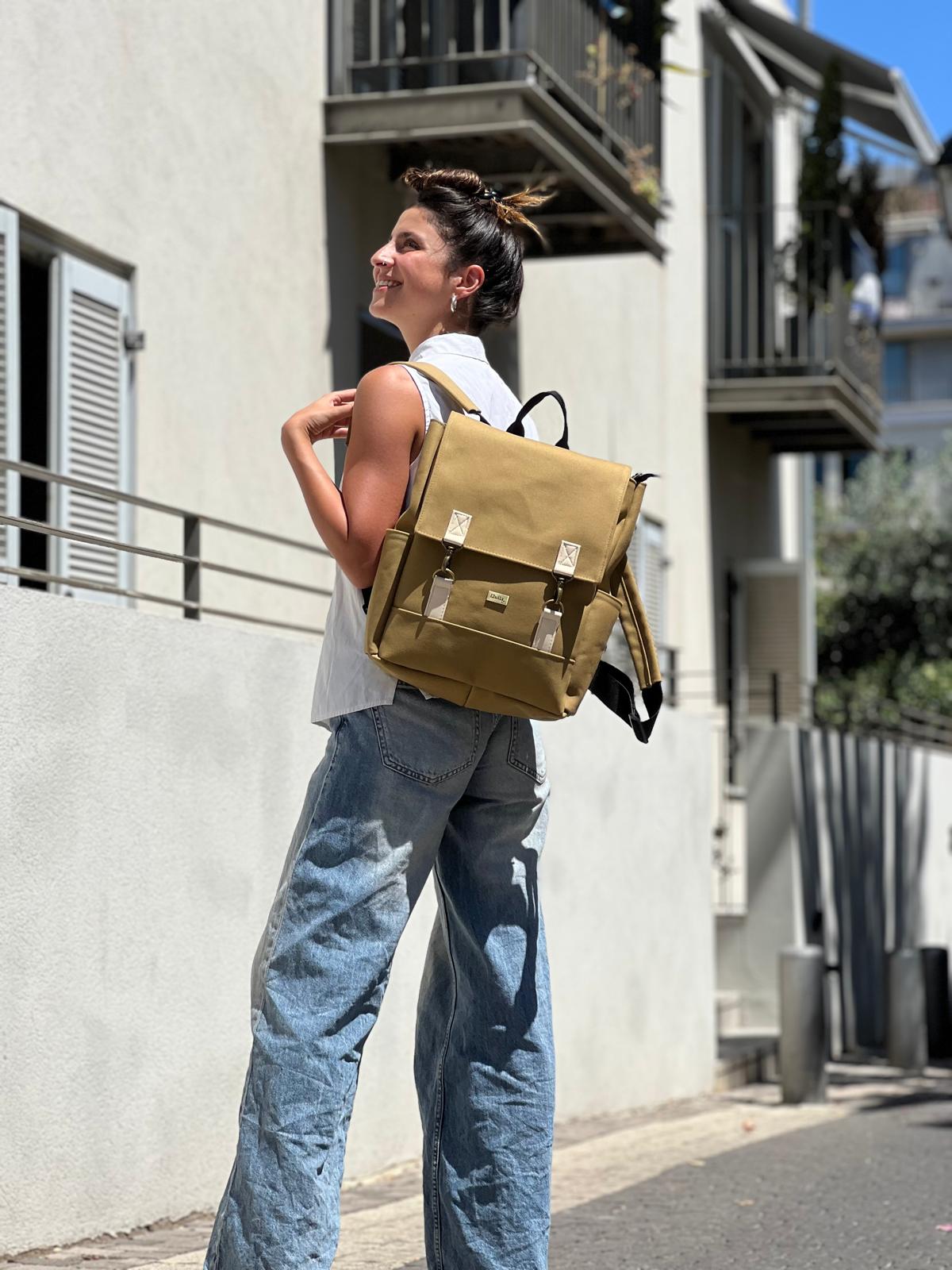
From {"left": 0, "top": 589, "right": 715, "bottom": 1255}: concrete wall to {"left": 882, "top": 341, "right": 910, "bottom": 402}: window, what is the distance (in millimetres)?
45352

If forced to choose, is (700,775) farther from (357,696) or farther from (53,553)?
(357,696)

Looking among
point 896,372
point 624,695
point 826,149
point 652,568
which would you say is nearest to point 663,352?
point 652,568

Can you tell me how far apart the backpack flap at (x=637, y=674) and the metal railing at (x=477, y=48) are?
6.53 m

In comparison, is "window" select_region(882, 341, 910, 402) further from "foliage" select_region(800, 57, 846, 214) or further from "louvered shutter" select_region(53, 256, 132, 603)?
"louvered shutter" select_region(53, 256, 132, 603)

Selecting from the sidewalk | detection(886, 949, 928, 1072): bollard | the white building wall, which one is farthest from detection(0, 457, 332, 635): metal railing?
detection(886, 949, 928, 1072): bollard

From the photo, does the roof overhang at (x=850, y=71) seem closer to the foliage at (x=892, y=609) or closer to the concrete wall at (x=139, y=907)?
the concrete wall at (x=139, y=907)

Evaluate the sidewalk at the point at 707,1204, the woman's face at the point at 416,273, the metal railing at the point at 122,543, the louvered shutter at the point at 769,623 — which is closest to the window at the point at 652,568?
the louvered shutter at the point at 769,623

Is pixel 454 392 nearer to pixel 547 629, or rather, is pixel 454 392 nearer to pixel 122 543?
pixel 547 629

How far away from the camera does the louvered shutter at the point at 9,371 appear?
664cm

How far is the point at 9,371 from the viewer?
667 centimetres

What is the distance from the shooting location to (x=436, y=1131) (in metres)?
3.32

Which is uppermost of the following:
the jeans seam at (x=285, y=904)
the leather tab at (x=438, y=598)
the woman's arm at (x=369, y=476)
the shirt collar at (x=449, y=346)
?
the shirt collar at (x=449, y=346)

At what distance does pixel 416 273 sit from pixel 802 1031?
797 cm

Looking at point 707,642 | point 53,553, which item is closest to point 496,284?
point 53,553
